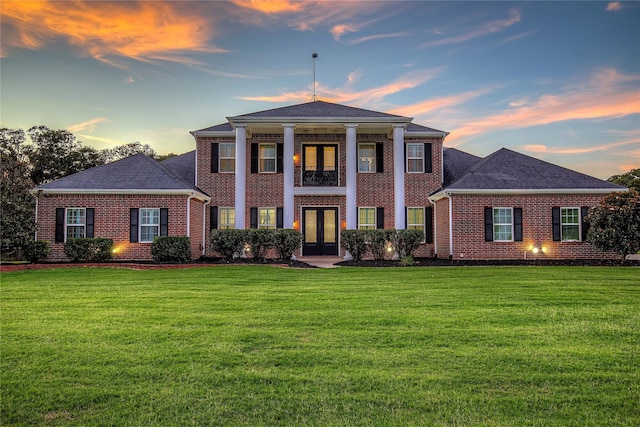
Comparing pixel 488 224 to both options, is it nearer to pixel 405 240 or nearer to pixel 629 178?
pixel 405 240

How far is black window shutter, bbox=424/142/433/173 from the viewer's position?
22.1m

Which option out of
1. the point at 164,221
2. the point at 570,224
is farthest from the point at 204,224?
the point at 570,224

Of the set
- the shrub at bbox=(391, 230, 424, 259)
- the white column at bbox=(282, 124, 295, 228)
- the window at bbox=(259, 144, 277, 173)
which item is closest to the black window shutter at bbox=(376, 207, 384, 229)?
the shrub at bbox=(391, 230, 424, 259)

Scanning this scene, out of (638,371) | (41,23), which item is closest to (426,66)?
(41,23)

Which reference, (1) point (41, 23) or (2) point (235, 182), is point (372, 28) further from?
(1) point (41, 23)

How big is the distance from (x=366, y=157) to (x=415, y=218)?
12.6ft

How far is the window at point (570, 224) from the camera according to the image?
1919 centimetres

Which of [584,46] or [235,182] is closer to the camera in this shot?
[584,46]

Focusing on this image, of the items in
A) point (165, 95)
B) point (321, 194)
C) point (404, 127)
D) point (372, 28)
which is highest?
point (372, 28)

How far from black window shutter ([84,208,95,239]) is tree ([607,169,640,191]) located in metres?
40.7

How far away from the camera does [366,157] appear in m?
22.3

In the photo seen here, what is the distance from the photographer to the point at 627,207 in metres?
17.0

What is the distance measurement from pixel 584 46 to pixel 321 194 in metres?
12.1

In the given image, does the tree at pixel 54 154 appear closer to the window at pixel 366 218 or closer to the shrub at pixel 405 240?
the window at pixel 366 218
